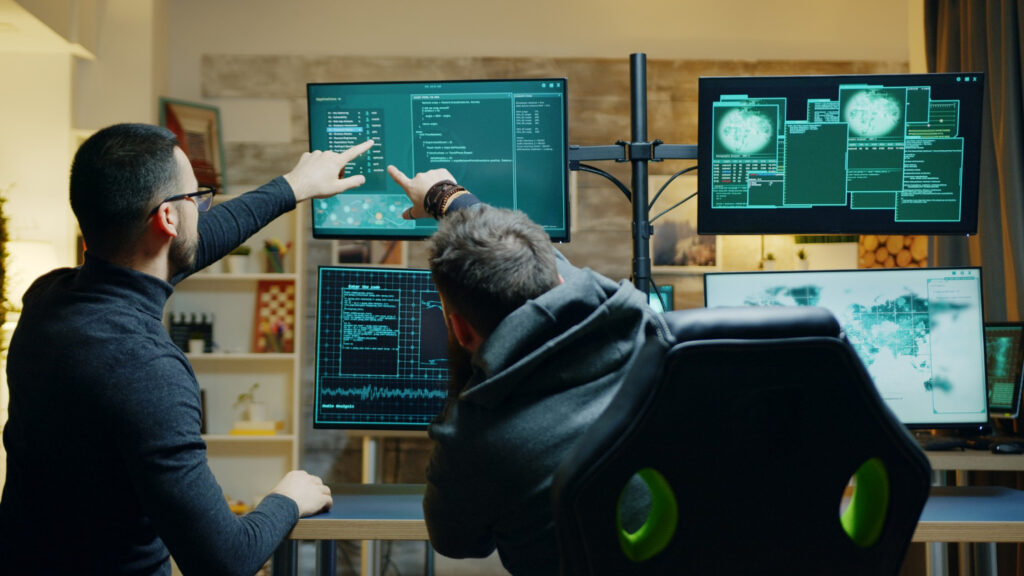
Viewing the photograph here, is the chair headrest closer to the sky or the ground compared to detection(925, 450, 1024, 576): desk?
closer to the sky

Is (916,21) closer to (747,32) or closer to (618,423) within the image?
(747,32)

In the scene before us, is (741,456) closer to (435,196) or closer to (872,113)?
(435,196)

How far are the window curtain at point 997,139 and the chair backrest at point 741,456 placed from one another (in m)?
2.46

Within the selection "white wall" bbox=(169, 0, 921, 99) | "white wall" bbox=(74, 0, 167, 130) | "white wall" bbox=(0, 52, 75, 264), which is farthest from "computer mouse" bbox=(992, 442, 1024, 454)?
"white wall" bbox=(0, 52, 75, 264)

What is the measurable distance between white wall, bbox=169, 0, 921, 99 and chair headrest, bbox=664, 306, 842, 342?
14.6ft

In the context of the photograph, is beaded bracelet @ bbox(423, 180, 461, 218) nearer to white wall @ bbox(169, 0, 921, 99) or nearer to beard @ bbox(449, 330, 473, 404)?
beard @ bbox(449, 330, 473, 404)

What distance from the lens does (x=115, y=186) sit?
1395mm

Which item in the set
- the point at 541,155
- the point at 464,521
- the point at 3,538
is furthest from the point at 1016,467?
the point at 3,538

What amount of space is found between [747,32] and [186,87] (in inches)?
130

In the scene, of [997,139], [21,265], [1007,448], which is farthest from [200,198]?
[21,265]

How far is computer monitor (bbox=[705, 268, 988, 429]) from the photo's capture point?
2.24 metres

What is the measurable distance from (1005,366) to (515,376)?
221 cm

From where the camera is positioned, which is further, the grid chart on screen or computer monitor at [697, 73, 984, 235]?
the grid chart on screen

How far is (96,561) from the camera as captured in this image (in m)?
1.36
